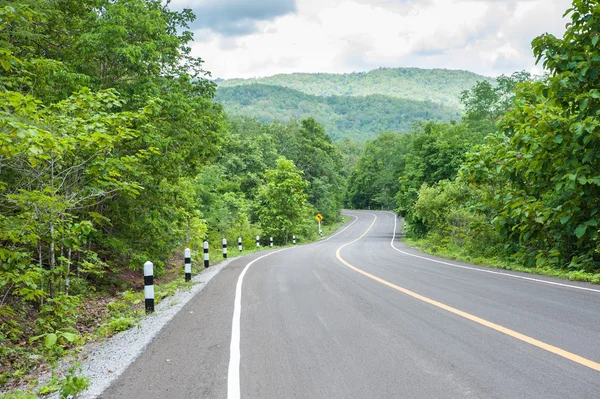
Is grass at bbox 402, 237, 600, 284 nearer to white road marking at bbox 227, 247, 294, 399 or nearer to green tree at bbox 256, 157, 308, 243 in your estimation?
white road marking at bbox 227, 247, 294, 399

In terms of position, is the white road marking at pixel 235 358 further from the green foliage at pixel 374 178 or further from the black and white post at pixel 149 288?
the green foliage at pixel 374 178

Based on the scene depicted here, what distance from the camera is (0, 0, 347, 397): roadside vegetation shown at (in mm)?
6055

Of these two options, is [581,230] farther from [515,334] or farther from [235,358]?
[235,358]

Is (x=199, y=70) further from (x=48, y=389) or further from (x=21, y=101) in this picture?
(x=48, y=389)

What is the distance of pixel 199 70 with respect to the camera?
1662cm

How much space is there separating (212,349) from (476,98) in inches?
2091

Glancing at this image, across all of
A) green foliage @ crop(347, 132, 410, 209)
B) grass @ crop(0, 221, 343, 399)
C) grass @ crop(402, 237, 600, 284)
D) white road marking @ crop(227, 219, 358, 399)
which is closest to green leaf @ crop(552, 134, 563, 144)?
grass @ crop(402, 237, 600, 284)

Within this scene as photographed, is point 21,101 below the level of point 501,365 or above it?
above

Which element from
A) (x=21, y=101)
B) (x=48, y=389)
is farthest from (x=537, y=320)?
(x=21, y=101)

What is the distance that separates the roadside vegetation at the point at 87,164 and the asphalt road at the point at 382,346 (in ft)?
3.79

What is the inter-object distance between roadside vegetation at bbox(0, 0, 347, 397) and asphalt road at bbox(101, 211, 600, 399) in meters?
1.16

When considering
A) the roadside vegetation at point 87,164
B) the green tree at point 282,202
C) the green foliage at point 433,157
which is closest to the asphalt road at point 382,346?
the roadside vegetation at point 87,164

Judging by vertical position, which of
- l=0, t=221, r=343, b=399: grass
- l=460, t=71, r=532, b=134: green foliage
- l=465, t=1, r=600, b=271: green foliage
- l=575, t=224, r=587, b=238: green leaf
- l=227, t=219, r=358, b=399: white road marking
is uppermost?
l=460, t=71, r=532, b=134: green foliage

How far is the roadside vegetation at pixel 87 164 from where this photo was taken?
238 inches
